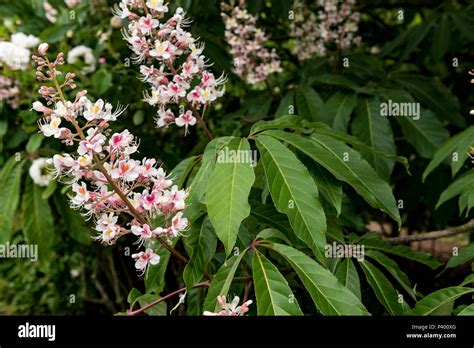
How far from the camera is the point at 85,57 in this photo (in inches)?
126

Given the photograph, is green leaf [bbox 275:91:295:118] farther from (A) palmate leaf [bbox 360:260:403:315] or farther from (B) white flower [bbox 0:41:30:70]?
(B) white flower [bbox 0:41:30:70]

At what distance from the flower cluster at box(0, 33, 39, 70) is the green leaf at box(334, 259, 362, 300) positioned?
211 centimetres

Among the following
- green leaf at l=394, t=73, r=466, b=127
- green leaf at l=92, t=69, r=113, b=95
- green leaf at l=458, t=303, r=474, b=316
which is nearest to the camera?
green leaf at l=458, t=303, r=474, b=316

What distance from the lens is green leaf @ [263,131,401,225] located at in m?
1.59

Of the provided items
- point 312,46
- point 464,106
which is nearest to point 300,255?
point 312,46

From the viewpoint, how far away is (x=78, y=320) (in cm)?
151

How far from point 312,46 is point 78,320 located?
6.96 ft

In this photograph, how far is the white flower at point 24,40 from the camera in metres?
3.13

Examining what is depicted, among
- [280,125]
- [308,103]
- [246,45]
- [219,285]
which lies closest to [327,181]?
[280,125]

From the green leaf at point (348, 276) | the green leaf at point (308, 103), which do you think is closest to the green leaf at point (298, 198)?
the green leaf at point (348, 276)

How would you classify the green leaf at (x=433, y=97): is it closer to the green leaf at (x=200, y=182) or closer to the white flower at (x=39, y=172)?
the green leaf at (x=200, y=182)

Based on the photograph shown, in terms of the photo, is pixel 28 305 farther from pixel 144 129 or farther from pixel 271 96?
pixel 271 96

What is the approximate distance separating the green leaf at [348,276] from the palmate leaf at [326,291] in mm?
313

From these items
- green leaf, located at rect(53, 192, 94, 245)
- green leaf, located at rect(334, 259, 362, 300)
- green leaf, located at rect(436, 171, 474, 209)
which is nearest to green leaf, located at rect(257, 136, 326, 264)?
green leaf, located at rect(334, 259, 362, 300)
